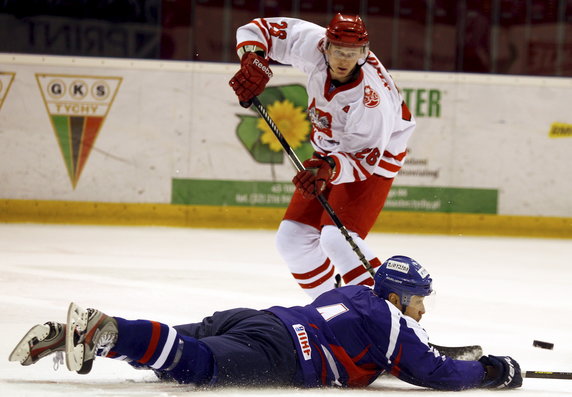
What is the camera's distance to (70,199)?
718 centimetres

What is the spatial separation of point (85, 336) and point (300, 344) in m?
0.59

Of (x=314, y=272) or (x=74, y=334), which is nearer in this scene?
(x=74, y=334)

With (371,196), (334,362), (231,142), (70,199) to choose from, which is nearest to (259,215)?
(231,142)

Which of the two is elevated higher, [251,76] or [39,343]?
[251,76]

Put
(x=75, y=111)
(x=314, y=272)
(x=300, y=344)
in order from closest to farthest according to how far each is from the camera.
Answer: (x=300, y=344) < (x=314, y=272) < (x=75, y=111)

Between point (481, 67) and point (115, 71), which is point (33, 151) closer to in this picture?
point (115, 71)

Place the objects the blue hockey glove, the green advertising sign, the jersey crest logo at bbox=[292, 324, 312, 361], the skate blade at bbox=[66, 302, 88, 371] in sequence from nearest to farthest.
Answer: the skate blade at bbox=[66, 302, 88, 371]
the jersey crest logo at bbox=[292, 324, 312, 361]
the blue hockey glove
the green advertising sign

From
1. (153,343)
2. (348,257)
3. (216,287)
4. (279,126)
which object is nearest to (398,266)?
(348,257)

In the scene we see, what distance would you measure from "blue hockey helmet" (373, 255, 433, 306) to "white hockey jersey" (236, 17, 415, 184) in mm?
691

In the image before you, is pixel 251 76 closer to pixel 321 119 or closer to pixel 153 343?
pixel 321 119

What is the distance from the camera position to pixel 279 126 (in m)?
7.32

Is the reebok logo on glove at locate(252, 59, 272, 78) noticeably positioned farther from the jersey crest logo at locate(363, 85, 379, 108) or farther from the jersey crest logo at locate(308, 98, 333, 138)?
the jersey crest logo at locate(363, 85, 379, 108)

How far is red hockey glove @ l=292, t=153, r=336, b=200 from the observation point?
3557mm

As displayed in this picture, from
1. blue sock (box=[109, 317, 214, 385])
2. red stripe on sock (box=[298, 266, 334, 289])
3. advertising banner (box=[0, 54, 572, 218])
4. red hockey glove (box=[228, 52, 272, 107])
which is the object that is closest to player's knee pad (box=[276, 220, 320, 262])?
red stripe on sock (box=[298, 266, 334, 289])
